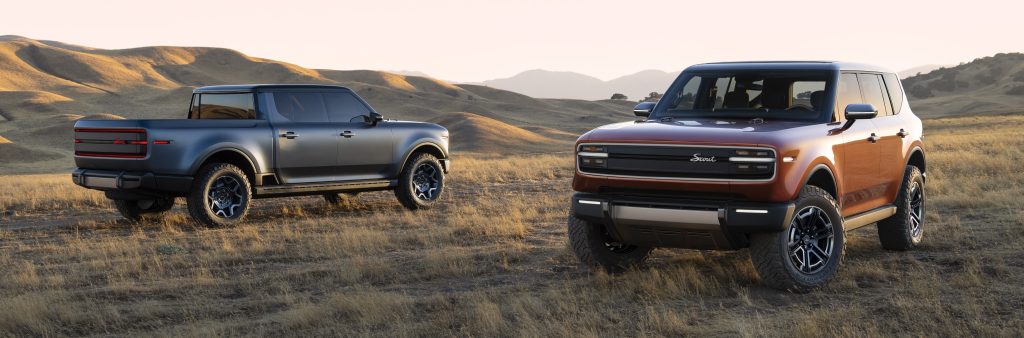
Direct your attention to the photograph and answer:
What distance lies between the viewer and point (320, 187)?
1366 cm

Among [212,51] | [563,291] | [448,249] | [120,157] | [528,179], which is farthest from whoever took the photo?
[212,51]

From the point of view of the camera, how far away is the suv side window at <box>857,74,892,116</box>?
9.27 metres

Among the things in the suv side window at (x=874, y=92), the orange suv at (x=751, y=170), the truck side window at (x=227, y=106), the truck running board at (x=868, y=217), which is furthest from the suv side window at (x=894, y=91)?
the truck side window at (x=227, y=106)

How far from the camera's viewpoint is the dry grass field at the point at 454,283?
6.83 meters

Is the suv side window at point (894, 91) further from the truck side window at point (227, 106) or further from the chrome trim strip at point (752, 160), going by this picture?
the truck side window at point (227, 106)

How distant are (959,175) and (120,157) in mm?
13844

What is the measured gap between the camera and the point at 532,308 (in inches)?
287

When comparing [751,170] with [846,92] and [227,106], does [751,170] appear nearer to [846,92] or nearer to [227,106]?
[846,92]

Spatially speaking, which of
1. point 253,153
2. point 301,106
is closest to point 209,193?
point 253,153

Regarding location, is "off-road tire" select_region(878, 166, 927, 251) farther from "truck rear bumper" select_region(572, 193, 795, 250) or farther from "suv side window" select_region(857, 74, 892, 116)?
"truck rear bumper" select_region(572, 193, 795, 250)

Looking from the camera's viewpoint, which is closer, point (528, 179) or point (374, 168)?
point (374, 168)

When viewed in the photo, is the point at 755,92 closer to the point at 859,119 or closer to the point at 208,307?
the point at 859,119

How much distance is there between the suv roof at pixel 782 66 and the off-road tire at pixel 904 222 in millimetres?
1253

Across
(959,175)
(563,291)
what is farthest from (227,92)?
(959,175)
